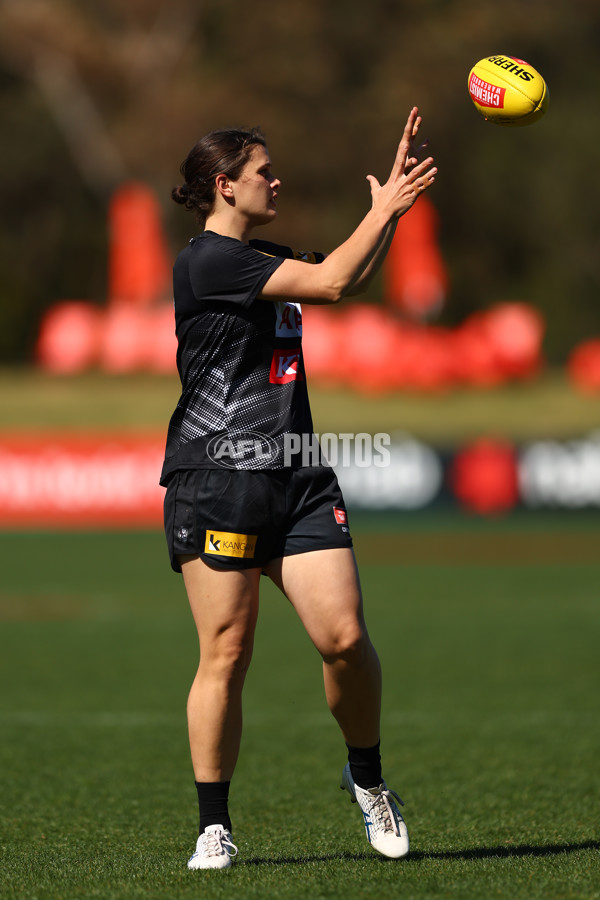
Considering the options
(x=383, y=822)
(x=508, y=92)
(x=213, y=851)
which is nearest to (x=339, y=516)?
(x=383, y=822)

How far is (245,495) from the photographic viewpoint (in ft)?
14.4

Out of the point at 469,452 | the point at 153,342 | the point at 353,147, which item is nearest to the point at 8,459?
the point at 469,452

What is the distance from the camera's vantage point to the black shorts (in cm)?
437

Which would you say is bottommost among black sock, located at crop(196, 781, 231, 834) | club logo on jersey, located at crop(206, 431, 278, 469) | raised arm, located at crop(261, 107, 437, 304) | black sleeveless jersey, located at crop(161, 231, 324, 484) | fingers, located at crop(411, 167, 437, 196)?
black sock, located at crop(196, 781, 231, 834)

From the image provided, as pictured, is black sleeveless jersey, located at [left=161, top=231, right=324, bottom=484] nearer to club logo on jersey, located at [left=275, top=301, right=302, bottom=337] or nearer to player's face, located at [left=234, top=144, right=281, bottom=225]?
club logo on jersey, located at [left=275, top=301, right=302, bottom=337]

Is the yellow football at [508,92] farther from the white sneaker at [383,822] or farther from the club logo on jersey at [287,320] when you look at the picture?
the white sneaker at [383,822]

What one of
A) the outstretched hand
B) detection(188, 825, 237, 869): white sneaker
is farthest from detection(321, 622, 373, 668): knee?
the outstretched hand

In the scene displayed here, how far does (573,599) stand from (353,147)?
100ft

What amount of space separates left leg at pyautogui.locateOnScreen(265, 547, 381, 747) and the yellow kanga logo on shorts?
143mm

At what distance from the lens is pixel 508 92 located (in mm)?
4750

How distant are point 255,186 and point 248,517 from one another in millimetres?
1054

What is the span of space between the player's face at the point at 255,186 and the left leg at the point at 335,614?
3.65ft

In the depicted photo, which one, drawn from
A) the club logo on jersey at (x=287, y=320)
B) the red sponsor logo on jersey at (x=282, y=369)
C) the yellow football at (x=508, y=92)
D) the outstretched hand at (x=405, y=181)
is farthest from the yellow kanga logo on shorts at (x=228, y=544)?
the yellow football at (x=508, y=92)

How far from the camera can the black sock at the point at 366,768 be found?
14.9 ft
